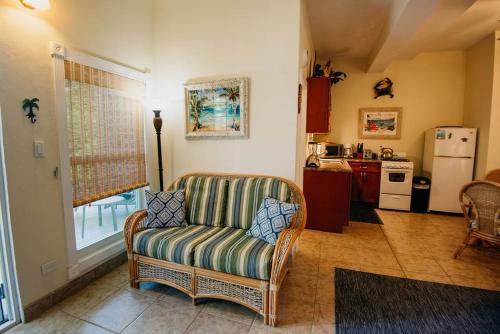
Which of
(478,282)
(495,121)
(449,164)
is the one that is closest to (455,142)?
(449,164)

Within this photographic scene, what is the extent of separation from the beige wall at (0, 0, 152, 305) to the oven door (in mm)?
4844

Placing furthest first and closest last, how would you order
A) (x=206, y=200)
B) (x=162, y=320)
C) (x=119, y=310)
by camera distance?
(x=206, y=200) → (x=119, y=310) → (x=162, y=320)

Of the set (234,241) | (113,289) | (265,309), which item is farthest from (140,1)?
(265,309)

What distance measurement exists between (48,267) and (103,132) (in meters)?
1.23

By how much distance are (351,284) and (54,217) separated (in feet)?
8.66

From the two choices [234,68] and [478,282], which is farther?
[234,68]

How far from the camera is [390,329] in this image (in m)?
1.72

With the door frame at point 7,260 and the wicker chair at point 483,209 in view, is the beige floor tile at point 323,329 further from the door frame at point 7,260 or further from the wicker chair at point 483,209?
the door frame at point 7,260

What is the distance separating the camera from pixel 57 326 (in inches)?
69.0

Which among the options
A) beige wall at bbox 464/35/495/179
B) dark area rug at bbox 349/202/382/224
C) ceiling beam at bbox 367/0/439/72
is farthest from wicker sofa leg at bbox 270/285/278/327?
beige wall at bbox 464/35/495/179

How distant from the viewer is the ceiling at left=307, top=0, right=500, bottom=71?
9.29ft

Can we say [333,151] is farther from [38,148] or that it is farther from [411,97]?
[38,148]

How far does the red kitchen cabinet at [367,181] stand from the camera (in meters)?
4.84

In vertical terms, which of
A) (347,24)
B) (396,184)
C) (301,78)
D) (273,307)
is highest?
(347,24)
